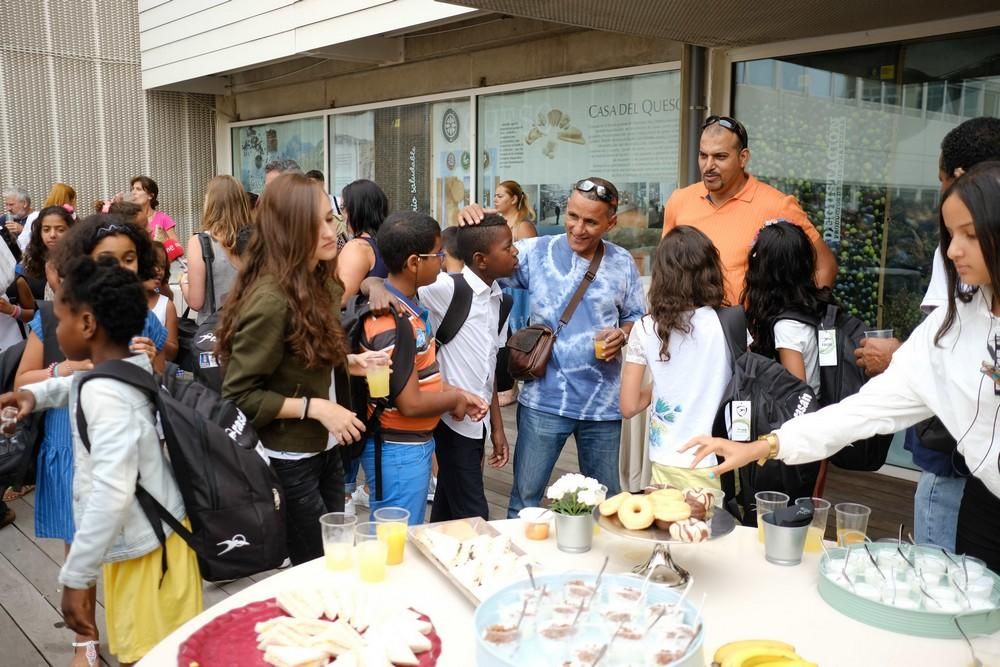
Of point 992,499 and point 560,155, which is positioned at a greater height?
point 560,155

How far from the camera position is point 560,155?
25.5 ft

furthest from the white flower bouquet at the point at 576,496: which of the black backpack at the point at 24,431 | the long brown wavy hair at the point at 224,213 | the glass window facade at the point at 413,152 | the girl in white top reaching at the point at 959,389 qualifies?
the glass window facade at the point at 413,152

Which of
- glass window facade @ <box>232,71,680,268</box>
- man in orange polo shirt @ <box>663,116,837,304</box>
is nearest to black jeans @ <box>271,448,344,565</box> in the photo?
man in orange polo shirt @ <box>663,116,837,304</box>

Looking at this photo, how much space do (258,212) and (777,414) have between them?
1870mm

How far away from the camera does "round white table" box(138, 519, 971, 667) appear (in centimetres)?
169

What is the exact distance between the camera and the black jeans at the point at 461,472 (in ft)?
11.2

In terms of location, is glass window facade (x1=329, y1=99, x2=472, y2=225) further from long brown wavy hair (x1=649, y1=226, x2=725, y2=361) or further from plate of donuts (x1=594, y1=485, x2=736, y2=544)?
plate of donuts (x1=594, y1=485, x2=736, y2=544)

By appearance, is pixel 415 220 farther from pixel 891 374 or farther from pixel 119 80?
pixel 119 80

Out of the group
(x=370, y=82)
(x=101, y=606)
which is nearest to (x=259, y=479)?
(x=101, y=606)

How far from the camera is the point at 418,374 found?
3055 millimetres

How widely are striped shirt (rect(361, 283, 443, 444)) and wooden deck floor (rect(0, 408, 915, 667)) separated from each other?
136 centimetres

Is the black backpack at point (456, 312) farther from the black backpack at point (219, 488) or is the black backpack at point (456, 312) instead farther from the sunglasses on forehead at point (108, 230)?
the sunglasses on forehead at point (108, 230)

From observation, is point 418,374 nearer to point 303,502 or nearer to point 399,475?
point 399,475

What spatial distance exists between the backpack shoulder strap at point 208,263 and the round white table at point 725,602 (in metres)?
2.97
